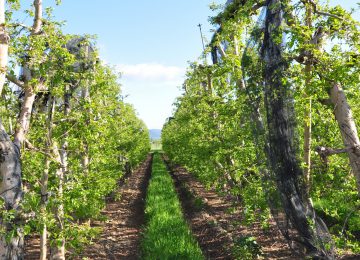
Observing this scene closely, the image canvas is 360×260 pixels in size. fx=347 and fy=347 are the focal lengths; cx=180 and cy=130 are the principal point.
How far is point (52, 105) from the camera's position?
583 cm

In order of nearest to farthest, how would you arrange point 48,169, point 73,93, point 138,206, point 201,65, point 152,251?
point 48,169 → point 152,251 → point 73,93 → point 201,65 → point 138,206

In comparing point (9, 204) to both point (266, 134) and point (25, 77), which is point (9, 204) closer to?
point (25, 77)

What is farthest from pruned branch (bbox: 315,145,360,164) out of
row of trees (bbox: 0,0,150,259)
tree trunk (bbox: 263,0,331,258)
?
row of trees (bbox: 0,0,150,259)

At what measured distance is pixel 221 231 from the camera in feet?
29.6

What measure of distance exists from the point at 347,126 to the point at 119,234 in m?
7.63

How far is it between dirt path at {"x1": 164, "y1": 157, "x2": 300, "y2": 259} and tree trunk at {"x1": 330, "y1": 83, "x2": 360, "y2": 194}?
1.95m

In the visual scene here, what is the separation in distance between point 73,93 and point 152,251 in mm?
3457

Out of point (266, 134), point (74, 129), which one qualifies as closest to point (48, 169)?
point (74, 129)

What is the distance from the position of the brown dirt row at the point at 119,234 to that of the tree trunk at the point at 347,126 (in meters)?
3.55

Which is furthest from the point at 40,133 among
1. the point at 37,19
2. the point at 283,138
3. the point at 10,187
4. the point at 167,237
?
the point at 283,138

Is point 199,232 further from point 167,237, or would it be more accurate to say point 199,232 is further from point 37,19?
point 37,19

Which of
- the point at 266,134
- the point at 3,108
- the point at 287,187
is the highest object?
the point at 3,108

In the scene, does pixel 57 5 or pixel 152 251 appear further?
pixel 152 251

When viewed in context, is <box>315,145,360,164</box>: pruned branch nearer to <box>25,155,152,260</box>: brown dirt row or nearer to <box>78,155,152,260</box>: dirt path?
<box>25,155,152,260</box>: brown dirt row
